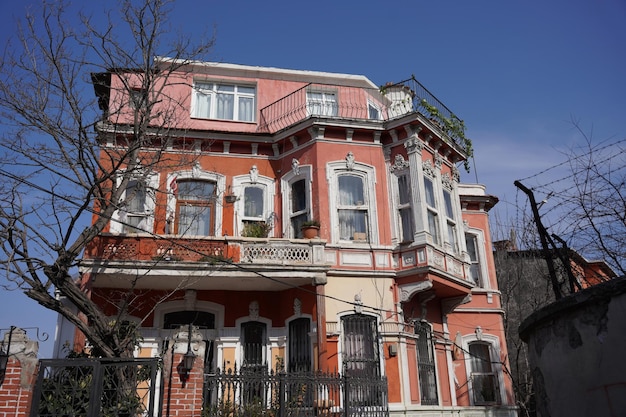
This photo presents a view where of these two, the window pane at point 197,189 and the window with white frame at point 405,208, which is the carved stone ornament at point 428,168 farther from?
the window pane at point 197,189

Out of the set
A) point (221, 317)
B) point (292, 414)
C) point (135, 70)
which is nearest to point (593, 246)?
point (292, 414)

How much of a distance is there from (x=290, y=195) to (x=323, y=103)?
13.4 ft

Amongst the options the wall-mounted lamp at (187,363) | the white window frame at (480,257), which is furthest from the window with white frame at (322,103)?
the wall-mounted lamp at (187,363)

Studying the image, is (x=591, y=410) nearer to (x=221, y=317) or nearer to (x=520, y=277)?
(x=221, y=317)

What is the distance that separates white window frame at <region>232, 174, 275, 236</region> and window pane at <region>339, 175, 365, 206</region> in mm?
2182

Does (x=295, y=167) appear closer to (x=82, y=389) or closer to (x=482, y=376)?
(x=482, y=376)

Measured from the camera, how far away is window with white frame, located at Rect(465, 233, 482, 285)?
1933 centimetres

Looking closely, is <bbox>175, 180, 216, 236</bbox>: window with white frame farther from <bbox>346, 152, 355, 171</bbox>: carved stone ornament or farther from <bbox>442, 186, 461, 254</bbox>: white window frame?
<bbox>442, 186, 461, 254</bbox>: white window frame

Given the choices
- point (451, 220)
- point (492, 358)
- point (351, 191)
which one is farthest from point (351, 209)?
point (492, 358)

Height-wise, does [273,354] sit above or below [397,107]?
below

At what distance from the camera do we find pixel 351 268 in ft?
48.3

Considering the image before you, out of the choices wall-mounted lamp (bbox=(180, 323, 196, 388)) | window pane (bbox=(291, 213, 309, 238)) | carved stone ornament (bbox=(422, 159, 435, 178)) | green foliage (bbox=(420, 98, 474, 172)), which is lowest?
wall-mounted lamp (bbox=(180, 323, 196, 388))

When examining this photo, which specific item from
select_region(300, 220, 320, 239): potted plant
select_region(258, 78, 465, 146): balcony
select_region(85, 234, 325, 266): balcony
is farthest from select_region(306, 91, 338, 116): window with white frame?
select_region(85, 234, 325, 266): balcony

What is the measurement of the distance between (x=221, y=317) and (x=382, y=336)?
4.38 m
